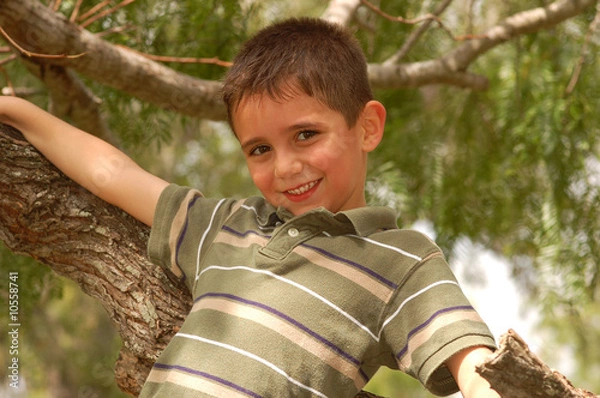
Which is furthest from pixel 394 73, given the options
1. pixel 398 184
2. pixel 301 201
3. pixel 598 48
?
pixel 301 201

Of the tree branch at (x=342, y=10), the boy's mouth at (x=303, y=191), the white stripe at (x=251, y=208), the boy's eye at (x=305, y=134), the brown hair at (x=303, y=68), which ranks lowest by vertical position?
the white stripe at (x=251, y=208)

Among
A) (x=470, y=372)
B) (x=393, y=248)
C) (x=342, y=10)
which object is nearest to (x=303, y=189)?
(x=393, y=248)

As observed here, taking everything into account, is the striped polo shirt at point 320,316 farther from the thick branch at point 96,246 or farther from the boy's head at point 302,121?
the thick branch at point 96,246

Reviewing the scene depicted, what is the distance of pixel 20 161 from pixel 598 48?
6.33 ft

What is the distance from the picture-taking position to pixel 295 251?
1411mm

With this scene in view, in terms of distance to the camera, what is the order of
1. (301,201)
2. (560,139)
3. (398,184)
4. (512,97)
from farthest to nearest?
(512,97), (560,139), (398,184), (301,201)

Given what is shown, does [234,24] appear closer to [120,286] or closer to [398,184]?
[398,184]

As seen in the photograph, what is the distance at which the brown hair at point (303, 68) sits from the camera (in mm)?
1465

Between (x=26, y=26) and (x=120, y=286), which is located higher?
(x=26, y=26)

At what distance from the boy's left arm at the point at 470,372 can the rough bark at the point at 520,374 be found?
0.26ft

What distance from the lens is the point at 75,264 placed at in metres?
1.72


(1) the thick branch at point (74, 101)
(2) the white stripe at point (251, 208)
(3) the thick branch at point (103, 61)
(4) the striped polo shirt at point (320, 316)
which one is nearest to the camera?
(4) the striped polo shirt at point (320, 316)

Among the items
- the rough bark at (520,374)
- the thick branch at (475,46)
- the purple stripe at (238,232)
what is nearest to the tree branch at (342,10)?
the thick branch at (475,46)

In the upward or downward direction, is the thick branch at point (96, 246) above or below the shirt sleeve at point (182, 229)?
below
